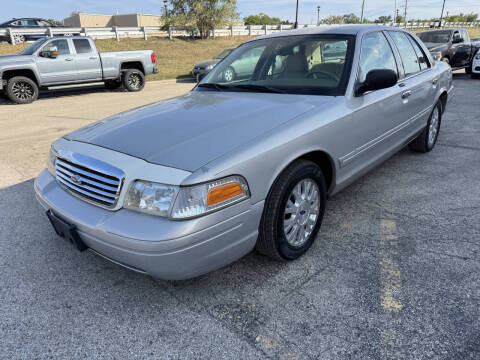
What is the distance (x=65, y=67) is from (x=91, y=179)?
410 inches

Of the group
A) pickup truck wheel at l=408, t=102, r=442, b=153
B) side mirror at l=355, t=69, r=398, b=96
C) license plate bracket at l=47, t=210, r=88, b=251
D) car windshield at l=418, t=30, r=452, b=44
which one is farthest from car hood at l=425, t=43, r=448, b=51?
license plate bracket at l=47, t=210, r=88, b=251

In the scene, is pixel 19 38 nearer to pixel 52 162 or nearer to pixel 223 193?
pixel 52 162

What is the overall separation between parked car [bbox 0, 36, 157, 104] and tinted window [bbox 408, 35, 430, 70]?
9.99m

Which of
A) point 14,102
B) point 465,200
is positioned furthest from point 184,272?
point 14,102

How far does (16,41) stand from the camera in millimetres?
19656

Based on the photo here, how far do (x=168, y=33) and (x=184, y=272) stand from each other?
1190 inches

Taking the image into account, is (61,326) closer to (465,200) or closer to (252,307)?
(252,307)

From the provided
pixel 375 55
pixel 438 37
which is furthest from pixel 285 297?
pixel 438 37

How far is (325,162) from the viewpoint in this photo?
279cm

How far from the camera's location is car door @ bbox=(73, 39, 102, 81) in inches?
444

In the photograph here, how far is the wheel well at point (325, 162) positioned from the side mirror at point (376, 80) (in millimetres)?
626

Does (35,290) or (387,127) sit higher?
(387,127)

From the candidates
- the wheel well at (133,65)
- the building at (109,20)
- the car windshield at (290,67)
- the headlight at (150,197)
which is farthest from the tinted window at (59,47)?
the building at (109,20)

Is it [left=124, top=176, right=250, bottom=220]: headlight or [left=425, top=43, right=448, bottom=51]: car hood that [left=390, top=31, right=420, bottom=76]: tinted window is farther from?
[left=425, top=43, right=448, bottom=51]: car hood
